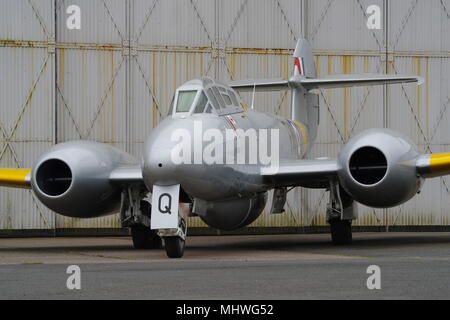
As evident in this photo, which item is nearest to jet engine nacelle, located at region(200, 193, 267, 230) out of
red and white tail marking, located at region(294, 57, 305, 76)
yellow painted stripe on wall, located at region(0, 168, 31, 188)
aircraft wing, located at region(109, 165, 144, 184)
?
aircraft wing, located at region(109, 165, 144, 184)

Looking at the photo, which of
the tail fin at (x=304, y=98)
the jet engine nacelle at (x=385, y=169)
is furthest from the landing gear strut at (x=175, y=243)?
the tail fin at (x=304, y=98)

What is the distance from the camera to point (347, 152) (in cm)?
1733

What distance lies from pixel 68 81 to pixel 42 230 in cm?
441

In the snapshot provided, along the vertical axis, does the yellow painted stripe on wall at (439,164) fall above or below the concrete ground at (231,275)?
above

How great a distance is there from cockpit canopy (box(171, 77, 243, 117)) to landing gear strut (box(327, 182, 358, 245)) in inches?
118

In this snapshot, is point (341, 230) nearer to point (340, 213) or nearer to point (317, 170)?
point (340, 213)

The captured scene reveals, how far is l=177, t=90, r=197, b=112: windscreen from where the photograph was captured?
16.4 meters

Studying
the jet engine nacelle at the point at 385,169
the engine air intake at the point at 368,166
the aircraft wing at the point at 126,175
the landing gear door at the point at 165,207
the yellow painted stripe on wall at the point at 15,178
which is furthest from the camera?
the yellow painted stripe on wall at the point at 15,178

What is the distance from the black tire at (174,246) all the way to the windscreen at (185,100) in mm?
2398

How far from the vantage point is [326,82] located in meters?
22.0

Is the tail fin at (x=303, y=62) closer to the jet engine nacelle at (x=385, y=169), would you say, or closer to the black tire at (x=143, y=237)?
the jet engine nacelle at (x=385, y=169)

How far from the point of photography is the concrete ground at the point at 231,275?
8805 mm

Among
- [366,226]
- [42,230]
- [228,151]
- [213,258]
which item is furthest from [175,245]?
[366,226]
